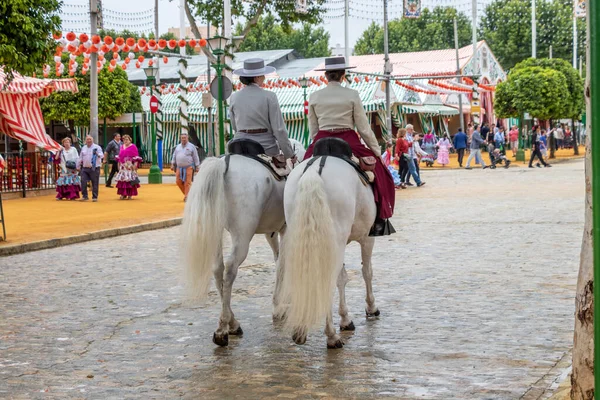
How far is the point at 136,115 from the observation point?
1971 inches

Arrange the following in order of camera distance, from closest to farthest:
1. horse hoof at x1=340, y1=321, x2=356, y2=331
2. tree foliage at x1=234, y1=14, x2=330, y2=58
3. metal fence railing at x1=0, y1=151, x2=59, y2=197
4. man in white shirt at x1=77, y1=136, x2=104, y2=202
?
horse hoof at x1=340, y1=321, x2=356, y2=331, man in white shirt at x1=77, y1=136, x2=104, y2=202, metal fence railing at x1=0, y1=151, x2=59, y2=197, tree foliage at x1=234, y1=14, x2=330, y2=58

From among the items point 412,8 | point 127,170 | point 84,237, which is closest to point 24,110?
point 127,170

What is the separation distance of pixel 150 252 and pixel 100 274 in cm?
231

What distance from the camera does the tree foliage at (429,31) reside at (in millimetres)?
90375

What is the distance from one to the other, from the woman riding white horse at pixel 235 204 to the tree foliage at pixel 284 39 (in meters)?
80.8

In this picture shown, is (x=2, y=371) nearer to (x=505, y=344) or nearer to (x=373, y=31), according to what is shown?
(x=505, y=344)

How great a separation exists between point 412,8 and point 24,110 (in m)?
23.2

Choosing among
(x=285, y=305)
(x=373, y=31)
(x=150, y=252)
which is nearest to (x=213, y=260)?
(x=285, y=305)

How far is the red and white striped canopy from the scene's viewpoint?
26000mm

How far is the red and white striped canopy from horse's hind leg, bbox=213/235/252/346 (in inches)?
766

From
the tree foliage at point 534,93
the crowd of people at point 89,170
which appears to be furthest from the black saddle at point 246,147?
the tree foliage at point 534,93

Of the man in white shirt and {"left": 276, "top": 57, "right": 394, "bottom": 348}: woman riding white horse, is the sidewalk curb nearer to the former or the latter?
the man in white shirt

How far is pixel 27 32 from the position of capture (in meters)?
14.6

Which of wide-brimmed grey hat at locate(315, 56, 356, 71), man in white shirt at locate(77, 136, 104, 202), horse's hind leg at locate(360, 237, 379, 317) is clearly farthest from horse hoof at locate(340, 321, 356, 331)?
man in white shirt at locate(77, 136, 104, 202)
